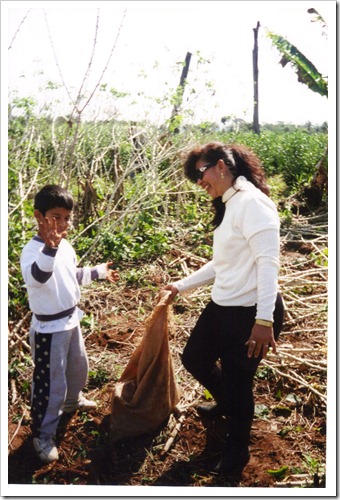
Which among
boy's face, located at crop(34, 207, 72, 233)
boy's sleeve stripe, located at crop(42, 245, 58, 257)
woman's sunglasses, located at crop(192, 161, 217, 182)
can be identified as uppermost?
woman's sunglasses, located at crop(192, 161, 217, 182)

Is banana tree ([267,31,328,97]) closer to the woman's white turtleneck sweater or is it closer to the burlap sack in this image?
the woman's white turtleneck sweater

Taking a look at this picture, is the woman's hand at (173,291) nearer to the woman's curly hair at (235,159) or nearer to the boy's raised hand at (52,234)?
the woman's curly hair at (235,159)

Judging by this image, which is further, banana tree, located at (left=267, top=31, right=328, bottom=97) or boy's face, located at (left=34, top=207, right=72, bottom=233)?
banana tree, located at (left=267, top=31, right=328, bottom=97)

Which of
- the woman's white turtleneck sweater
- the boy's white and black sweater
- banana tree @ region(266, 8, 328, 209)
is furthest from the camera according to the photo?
banana tree @ region(266, 8, 328, 209)

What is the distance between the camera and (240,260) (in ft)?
6.52

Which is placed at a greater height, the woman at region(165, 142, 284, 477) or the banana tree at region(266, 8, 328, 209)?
the banana tree at region(266, 8, 328, 209)

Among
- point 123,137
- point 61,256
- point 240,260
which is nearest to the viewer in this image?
point 240,260

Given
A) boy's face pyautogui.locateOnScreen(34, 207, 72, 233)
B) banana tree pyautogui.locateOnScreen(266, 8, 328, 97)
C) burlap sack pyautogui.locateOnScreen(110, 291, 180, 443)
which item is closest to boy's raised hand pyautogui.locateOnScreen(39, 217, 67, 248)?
boy's face pyautogui.locateOnScreen(34, 207, 72, 233)

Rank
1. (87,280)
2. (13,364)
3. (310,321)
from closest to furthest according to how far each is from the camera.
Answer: (87,280) < (13,364) < (310,321)

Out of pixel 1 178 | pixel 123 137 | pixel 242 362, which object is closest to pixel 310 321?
pixel 242 362

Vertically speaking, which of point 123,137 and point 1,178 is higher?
point 123,137

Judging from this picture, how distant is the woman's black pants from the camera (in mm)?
2029

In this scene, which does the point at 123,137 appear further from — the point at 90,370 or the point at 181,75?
the point at 90,370

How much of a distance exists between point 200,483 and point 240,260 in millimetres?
1068
